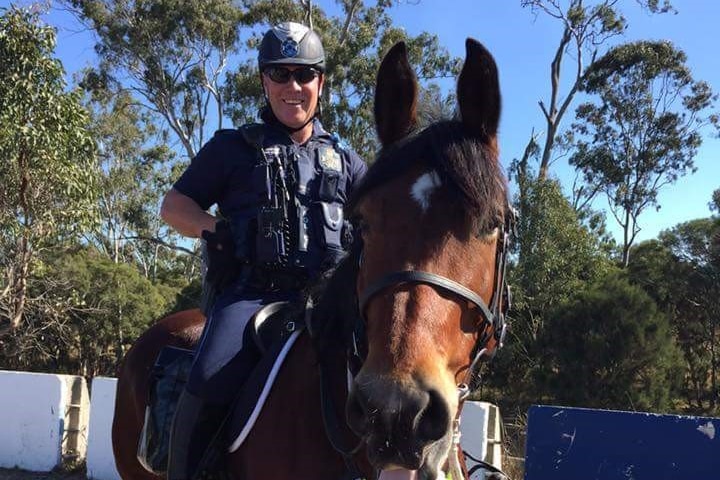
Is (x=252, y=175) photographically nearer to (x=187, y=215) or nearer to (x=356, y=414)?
(x=187, y=215)

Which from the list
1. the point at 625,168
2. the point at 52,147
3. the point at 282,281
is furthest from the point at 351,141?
the point at 282,281

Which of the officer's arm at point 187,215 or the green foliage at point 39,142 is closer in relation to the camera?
the officer's arm at point 187,215

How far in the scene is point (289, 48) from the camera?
125 inches

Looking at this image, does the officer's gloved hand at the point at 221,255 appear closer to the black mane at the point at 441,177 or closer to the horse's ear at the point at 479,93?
the black mane at the point at 441,177

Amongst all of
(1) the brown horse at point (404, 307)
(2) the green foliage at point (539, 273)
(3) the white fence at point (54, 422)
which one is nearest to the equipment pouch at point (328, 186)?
→ (1) the brown horse at point (404, 307)

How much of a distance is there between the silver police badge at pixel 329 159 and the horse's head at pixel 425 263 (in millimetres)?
668

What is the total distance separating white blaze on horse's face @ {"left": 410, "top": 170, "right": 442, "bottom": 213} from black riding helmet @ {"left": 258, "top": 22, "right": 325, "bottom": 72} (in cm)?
132

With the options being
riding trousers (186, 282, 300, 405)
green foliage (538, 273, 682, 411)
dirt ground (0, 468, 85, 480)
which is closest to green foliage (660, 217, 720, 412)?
green foliage (538, 273, 682, 411)

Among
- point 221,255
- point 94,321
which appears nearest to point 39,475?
point 221,255

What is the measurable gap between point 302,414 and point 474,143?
1.13 m

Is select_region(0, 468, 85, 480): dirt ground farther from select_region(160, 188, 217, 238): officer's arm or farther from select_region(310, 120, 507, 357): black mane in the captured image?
select_region(310, 120, 507, 357): black mane

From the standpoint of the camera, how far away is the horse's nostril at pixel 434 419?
5.61 ft

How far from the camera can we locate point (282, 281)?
304cm

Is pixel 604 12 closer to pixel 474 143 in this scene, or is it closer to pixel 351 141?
pixel 351 141
